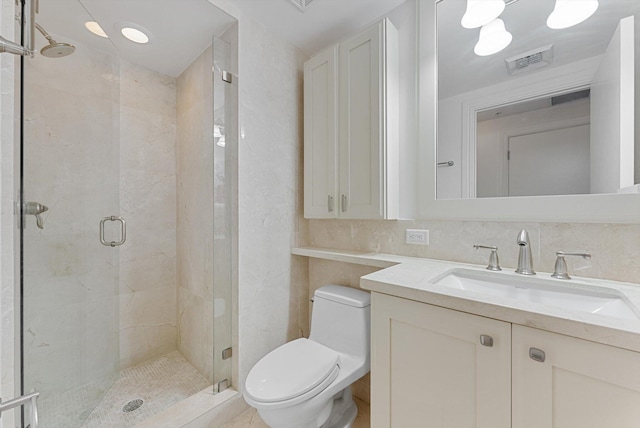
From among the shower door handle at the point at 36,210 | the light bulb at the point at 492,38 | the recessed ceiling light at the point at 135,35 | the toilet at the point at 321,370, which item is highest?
the recessed ceiling light at the point at 135,35

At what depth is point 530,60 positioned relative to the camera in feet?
3.84

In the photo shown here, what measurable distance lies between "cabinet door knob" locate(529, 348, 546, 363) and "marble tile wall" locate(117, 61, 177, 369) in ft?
7.65

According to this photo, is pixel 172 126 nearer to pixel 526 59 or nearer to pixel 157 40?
pixel 157 40

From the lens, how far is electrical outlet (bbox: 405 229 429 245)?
56.0 inches

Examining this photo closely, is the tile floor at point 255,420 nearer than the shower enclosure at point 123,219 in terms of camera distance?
No

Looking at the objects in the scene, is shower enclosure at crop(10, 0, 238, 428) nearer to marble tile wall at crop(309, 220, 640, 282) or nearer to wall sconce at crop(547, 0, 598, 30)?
marble tile wall at crop(309, 220, 640, 282)

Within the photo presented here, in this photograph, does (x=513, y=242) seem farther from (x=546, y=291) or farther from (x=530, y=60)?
(x=530, y=60)

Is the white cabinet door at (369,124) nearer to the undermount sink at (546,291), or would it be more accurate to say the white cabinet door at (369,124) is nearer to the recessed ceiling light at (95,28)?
the undermount sink at (546,291)

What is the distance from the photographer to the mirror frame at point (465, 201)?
38.5 inches

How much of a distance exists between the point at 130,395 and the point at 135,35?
2271 millimetres

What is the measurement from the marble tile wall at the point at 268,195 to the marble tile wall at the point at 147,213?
3.28ft

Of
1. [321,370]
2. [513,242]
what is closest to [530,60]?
[513,242]

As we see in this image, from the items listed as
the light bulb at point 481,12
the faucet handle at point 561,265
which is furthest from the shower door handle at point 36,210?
the light bulb at point 481,12

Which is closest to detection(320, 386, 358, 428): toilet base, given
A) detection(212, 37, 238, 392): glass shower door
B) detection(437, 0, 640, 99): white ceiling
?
detection(212, 37, 238, 392): glass shower door
